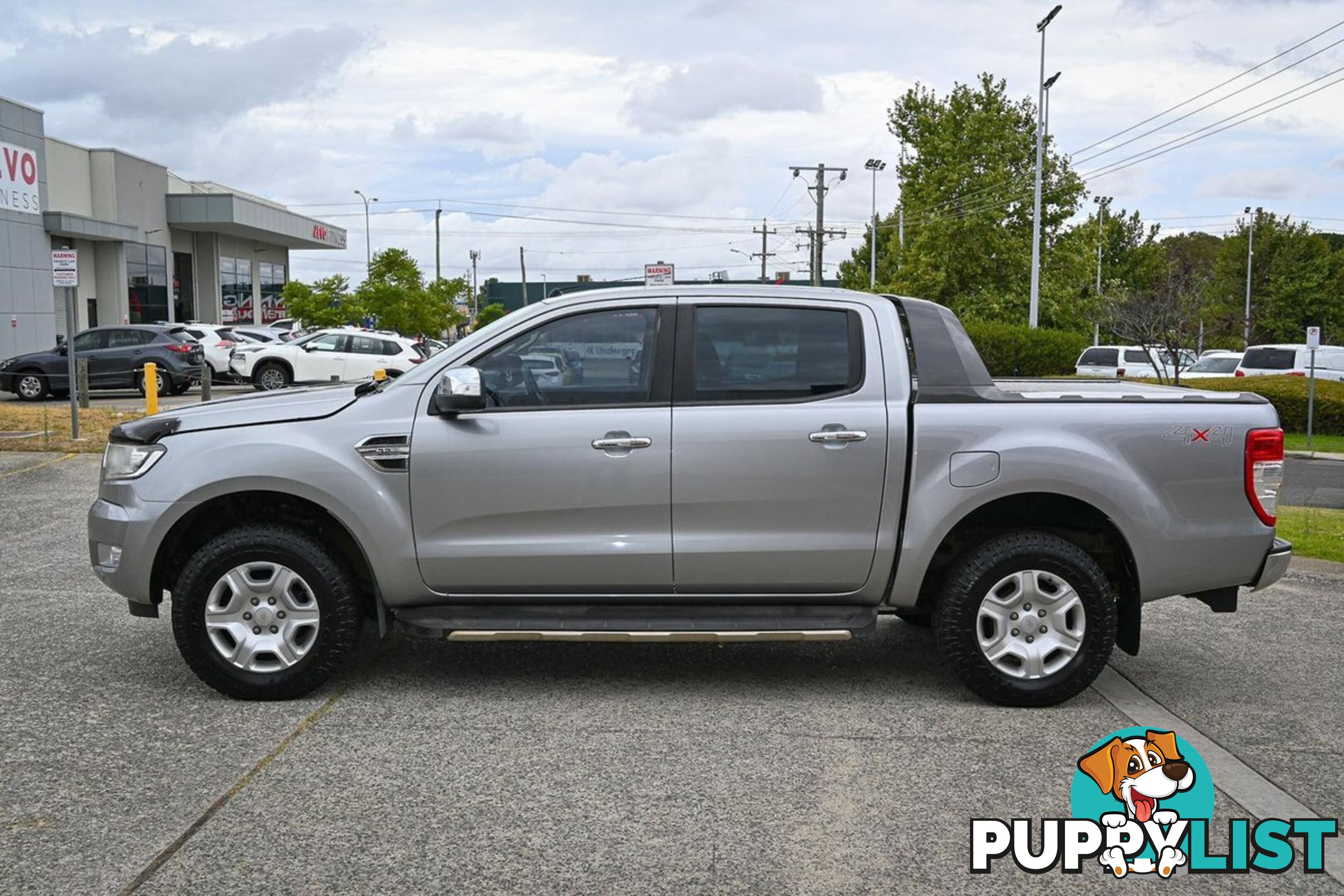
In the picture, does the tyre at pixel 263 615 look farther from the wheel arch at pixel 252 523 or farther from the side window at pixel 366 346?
the side window at pixel 366 346

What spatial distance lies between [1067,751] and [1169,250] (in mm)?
79740

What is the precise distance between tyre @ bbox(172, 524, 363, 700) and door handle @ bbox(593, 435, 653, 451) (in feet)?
4.22

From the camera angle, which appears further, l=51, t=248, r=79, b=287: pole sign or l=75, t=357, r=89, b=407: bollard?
l=75, t=357, r=89, b=407: bollard

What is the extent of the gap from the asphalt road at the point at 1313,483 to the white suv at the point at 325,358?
696 inches

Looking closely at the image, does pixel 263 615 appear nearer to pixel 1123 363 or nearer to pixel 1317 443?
pixel 1317 443

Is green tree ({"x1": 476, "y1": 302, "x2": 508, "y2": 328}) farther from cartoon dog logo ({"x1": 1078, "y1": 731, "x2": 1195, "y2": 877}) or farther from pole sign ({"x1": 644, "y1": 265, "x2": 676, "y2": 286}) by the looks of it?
cartoon dog logo ({"x1": 1078, "y1": 731, "x2": 1195, "y2": 877})

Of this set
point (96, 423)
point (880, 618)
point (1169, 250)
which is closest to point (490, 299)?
point (1169, 250)

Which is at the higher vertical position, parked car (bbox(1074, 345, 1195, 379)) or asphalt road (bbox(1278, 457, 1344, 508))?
parked car (bbox(1074, 345, 1195, 379))

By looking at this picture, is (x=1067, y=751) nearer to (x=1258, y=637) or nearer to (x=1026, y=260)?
(x=1258, y=637)

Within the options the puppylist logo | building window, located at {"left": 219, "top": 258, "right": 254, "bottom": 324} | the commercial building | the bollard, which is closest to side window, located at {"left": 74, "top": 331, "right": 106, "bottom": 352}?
the bollard

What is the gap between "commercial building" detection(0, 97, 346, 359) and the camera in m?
37.1

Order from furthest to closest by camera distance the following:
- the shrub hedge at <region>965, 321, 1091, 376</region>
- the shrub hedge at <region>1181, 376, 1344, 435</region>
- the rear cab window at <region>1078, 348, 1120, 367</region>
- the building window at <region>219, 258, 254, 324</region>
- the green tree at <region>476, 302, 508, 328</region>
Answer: the green tree at <region>476, 302, 508, 328</region> → the building window at <region>219, 258, 254, 324</region> → the shrub hedge at <region>965, 321, 1091, 376</region> → the rear cab window at <region>1078, 348, 1120, 367</region> → the shrub hedge at <region>1181, 376, 1344, 435</region>

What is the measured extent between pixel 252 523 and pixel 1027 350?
3309 cm

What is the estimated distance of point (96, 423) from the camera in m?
20.4
